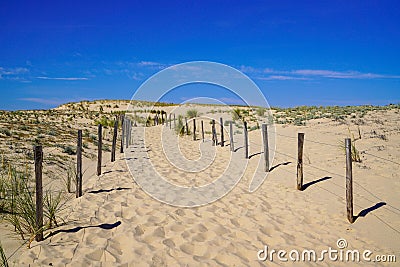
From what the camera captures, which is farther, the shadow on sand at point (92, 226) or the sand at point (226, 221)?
the shadow on sand at point (92, 226)

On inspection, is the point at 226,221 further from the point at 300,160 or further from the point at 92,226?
the point at 300,160

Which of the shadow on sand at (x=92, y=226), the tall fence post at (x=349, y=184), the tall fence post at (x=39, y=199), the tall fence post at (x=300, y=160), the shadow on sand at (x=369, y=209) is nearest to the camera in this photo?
the tall fence post at (x=39, y=199)

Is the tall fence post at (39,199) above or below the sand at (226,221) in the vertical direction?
above

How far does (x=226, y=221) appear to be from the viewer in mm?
5973

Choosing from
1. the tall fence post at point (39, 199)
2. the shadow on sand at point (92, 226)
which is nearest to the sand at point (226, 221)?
the shadow on sand at point (92, 226)

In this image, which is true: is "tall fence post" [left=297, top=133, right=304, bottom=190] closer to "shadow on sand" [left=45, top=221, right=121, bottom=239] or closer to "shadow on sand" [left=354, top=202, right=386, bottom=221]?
"shadow on sand" [left=354, top=202, right=386, bottom=221]

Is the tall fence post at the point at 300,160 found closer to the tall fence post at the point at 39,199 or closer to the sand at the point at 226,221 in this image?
the sand at the point at 226,221

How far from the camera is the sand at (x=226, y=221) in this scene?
174 inches

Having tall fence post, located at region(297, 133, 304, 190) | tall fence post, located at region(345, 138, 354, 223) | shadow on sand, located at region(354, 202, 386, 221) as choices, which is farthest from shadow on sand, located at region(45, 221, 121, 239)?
tall fence post, located at region(297, 133, 304, 190)

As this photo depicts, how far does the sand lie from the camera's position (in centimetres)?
443

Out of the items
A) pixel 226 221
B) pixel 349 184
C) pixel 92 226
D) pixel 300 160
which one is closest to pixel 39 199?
pixel 92 226

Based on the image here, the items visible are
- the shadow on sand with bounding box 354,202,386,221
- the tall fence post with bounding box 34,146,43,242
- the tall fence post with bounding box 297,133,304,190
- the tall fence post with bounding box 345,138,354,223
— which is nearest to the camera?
the tall fence post with bounding box 34,146,43,242

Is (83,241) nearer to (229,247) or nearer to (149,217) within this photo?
(149,217)

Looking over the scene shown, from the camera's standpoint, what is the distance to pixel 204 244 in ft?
16.1
